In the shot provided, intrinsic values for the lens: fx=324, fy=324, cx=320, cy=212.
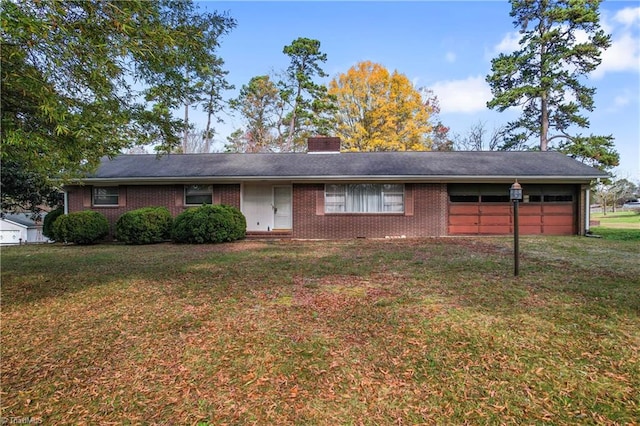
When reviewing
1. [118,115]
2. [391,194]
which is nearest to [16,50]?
[118,115]

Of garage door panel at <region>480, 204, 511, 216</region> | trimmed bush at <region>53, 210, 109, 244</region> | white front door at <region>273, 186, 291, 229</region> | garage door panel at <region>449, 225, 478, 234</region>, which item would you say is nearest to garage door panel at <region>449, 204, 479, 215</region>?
garage door panel at <region>480, 204, 511, 216</region>

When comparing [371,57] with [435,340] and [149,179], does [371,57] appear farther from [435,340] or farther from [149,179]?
[435,340]

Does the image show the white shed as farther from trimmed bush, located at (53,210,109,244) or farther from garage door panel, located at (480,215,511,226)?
garage door panel, located at (480,215,511,226)

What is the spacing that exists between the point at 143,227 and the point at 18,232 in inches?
412

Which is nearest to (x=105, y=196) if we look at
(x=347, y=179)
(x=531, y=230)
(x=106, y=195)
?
(x=106, y=195)

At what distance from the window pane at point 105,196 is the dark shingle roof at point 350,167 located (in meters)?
0.62

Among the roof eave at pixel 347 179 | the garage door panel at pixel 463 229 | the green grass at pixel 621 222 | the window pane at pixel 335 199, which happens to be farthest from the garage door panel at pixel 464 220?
the green grass at pixel 621 222

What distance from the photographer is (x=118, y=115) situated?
4.79 m

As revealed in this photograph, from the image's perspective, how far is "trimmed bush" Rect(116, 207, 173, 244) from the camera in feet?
37.2

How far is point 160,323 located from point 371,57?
25.6 metres

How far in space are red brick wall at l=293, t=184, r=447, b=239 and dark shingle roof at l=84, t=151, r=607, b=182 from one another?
741mm

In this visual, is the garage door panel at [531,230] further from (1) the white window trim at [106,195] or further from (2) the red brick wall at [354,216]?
(1) the white window trim at [106,195]

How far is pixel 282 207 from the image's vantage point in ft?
45.5

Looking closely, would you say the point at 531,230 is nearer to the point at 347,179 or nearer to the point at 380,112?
the point at 347,179
